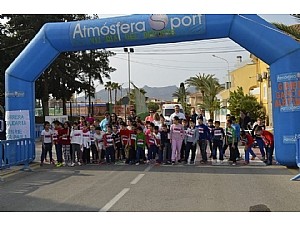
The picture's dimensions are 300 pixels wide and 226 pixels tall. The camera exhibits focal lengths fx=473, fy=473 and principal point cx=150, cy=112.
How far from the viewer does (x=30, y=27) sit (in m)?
38.9

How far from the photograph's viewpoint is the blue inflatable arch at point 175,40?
12969 mm

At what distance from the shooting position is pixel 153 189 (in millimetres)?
10406

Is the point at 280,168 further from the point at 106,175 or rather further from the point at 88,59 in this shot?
the point at 88,59

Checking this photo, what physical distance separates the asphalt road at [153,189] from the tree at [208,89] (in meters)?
41.2

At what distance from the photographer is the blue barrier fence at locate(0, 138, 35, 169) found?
1311cm

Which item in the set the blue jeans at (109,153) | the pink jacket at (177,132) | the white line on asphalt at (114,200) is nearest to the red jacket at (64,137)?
the blue jeans at (109,153)

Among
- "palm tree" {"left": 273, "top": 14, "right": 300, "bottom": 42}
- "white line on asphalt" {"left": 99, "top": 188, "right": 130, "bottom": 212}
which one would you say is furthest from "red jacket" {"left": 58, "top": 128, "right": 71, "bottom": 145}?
"palm tree" {"left": 273, "top": 14, "right": 300, "bottom": 42}

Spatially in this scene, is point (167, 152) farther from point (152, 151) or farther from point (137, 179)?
point (137, 179)

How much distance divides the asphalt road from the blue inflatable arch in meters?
1.65

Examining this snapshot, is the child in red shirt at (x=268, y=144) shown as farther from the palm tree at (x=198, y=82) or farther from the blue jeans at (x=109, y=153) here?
the palm tree at (x=198, y=82)

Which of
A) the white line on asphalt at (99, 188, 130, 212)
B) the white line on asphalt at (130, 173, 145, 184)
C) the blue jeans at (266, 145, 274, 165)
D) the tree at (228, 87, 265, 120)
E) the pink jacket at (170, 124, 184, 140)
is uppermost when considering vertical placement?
the tree at (228, 87, 265, 120)

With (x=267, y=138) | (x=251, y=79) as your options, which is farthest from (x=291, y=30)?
(x=251, y=79)

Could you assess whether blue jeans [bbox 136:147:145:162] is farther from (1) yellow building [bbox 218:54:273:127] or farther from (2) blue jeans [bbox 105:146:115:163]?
(1) yellow building [bbox 218:54:273:127]

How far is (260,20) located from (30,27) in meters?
28.8
